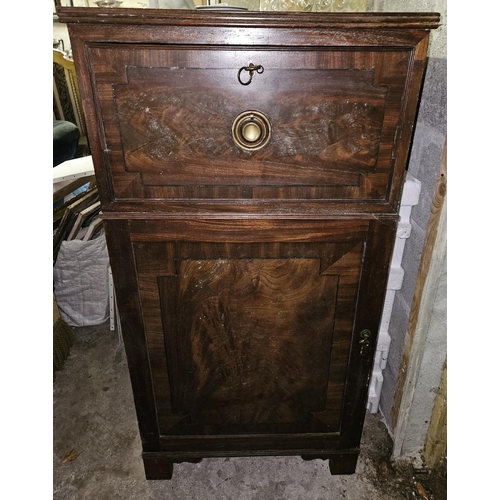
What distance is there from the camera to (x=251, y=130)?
33.6 inches

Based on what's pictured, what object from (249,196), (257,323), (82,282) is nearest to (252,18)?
(249,196)

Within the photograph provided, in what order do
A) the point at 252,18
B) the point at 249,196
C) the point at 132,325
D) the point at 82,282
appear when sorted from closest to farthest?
1. the point at 252,18
2. the point at 249,196
3. the point at 132,325
4. the point at 82,282

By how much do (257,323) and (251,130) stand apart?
20.2 inches

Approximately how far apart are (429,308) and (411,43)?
2.41 feet

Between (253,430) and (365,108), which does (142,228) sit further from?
(253,430)

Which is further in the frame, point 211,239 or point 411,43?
point 211,239

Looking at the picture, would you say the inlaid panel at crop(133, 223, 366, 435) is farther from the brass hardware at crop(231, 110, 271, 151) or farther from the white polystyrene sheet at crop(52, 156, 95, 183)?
the white polystyrene sheet at crop(52, 156, 95, 183)

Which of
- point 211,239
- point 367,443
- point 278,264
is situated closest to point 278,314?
point 278,264

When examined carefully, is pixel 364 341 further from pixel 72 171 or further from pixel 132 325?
pixel 72 171

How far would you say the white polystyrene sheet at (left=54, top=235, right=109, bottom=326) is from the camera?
6.55 ft

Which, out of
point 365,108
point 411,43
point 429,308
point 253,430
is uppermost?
point 411,43

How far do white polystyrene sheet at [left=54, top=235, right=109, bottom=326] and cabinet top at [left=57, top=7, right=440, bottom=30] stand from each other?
1372 mm

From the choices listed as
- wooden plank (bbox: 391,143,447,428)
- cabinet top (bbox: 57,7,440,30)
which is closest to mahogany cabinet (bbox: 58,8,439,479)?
cabinet top (bbox: 57,7,440,30)

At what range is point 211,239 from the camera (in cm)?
98
